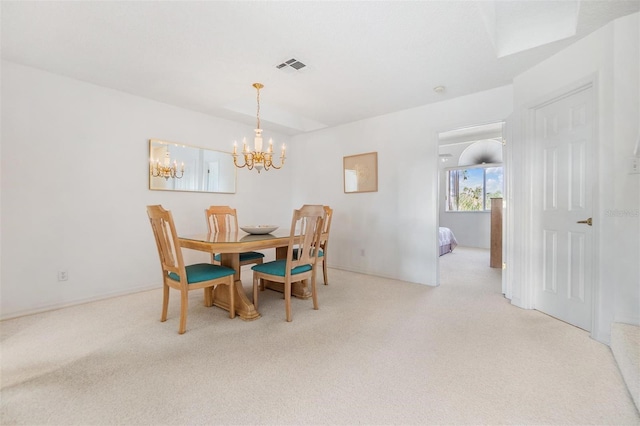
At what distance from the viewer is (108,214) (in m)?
3.31

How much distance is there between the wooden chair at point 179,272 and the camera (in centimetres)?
230

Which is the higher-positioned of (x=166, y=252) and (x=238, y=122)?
(x=238, y=122)

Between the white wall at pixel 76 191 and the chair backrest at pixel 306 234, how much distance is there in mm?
2049

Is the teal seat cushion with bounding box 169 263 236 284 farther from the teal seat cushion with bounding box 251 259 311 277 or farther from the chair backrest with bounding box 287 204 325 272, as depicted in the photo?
the chair backrest with bounding box 287 204 325 272

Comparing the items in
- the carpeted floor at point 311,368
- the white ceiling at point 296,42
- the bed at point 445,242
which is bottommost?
the carpeted floor at point 311,368

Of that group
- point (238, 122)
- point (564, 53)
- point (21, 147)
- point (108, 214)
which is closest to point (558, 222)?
point (564, 53)

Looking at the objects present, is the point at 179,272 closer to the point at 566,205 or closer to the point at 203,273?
the point at 203,273

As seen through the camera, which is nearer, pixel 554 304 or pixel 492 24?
pixel 492 24

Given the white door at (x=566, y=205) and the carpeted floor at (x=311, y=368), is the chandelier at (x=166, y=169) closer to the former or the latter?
the carpeted floor at (x=311, y=368)

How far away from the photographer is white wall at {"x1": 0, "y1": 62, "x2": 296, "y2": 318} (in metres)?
2.72

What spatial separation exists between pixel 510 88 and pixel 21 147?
5046 mm

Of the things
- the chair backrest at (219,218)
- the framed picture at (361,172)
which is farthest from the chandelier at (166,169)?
the framed picture at (361,172)

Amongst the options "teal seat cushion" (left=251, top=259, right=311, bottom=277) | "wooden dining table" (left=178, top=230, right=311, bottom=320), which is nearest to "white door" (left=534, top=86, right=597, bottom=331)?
"teal seat cushion" (left=251, top=259, right=311, bottom=277)

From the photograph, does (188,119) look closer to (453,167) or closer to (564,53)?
(564,53)
